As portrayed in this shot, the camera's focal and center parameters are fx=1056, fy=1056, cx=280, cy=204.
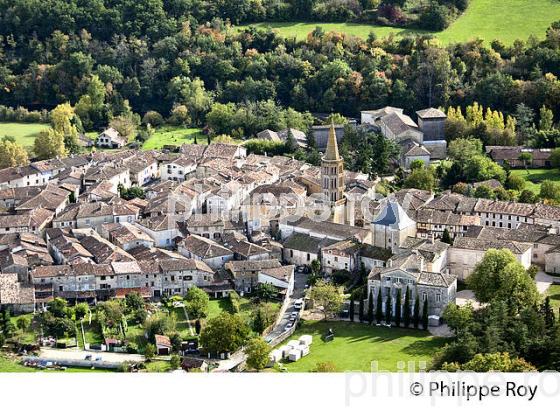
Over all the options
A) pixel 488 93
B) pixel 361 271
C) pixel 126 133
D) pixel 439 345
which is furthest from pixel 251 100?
pixel 439 345

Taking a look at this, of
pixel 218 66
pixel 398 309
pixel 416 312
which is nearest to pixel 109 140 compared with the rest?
pixel 218 66

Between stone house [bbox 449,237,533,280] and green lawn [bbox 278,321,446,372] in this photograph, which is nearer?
green lawn [bbox 278,321,446,372]

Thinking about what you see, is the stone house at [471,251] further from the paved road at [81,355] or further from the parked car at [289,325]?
the paved road at [81,355]

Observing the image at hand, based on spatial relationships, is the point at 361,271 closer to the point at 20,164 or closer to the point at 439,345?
the point at 439,345

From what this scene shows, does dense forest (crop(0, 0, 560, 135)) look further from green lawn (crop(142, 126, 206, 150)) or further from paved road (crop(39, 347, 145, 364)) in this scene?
paved road (crop(39, 347, 145, 364))

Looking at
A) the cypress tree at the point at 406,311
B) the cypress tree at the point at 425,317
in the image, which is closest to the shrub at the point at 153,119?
the cypress tree at the point at 406,311

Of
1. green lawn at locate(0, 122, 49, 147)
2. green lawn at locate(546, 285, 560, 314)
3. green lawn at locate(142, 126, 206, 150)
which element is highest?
green lawn at locate(0, 122, 49, 147)

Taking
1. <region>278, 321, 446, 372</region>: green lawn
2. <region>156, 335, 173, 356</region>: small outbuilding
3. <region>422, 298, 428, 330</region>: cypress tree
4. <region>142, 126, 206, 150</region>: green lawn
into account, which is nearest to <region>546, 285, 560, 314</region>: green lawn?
<region>422, 298, 428, 330</region>: cypress tree
